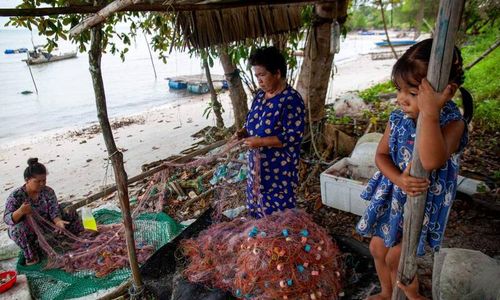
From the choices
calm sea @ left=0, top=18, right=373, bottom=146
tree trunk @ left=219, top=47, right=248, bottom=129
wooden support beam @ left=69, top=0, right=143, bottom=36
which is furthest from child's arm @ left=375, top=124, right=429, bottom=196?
calm sea @ left=0, top=18, right=373, bottom=146

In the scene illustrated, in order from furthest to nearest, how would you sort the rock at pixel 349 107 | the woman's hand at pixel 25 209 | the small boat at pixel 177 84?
the small boat at pixel 177 84
the rock at pixel 349 107
the woman's hand at pixel 25 209

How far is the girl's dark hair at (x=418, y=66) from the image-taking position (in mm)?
1413

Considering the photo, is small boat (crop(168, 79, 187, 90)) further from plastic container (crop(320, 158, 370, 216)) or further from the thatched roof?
plastic container (crop(320, 158, 370, 216))

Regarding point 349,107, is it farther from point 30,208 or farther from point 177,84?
point 177,84

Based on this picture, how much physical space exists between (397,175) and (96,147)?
9767 millimetres

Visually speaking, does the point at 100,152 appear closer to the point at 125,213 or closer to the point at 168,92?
the point at 125,213

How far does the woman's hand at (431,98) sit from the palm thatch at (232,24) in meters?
2.54

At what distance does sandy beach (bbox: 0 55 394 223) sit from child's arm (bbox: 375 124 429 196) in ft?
17.5

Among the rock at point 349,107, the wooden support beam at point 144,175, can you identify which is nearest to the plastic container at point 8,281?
the wooden support beam at point 144,175

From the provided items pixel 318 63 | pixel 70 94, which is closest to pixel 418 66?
pixel 318 63

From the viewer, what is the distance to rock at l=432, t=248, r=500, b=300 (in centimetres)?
204

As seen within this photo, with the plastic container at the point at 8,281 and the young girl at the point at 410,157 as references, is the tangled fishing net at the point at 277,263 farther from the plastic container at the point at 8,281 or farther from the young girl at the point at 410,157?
the plastic container at the point at 8,281

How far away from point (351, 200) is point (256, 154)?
145cm

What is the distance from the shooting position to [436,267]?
7.56 feet
